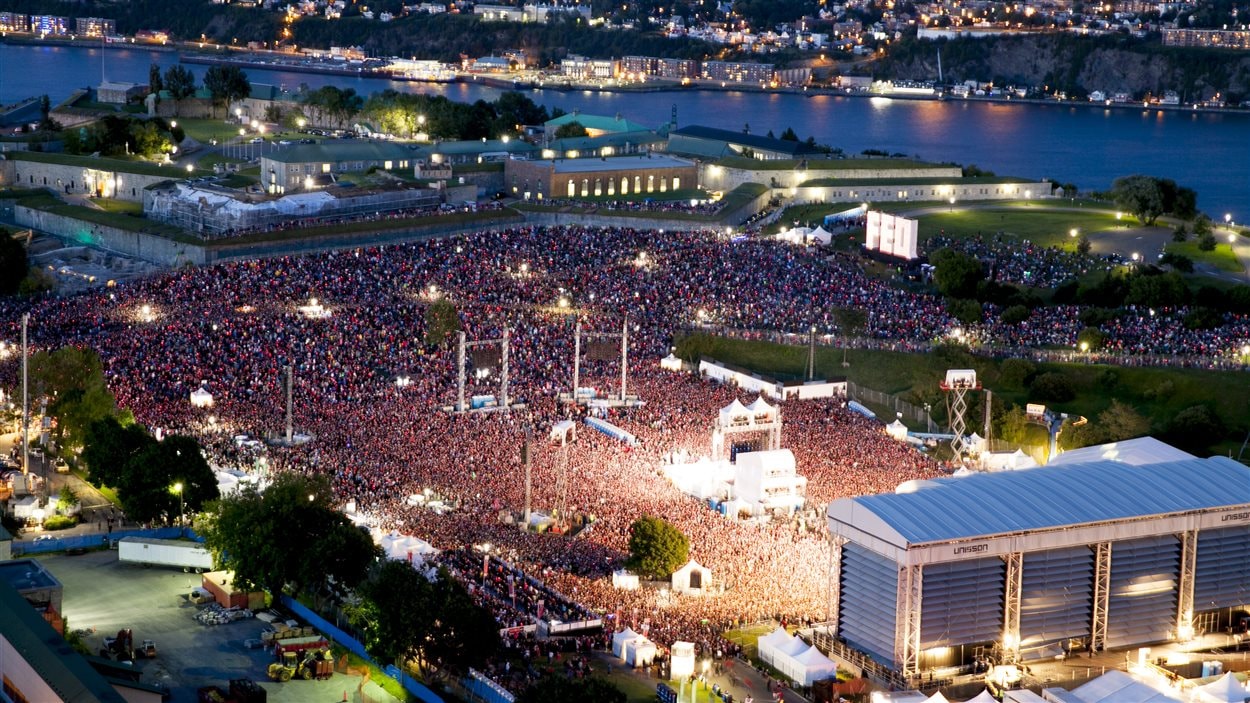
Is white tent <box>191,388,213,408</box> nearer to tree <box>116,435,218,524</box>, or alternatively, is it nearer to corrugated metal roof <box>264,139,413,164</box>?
tree <box>116,435,218,524</box>

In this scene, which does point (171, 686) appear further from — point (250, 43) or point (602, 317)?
point (250, 43)

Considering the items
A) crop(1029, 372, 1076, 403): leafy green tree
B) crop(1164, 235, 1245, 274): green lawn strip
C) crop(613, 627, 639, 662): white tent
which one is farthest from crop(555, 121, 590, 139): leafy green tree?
crop(613, 627, 639, 662): white tent

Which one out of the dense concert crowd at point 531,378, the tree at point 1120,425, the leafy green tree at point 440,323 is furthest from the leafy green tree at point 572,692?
the leafy green tree at point 440,323

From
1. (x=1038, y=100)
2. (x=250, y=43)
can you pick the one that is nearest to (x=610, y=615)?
(x=1038, y=100)

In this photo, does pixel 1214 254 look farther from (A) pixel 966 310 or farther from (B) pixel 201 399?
(B) pixel 201 399

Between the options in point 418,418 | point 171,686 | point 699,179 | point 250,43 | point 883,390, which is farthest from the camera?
point 250,43

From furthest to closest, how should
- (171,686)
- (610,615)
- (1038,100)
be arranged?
(1038,100)
(610,615)
(171,686)
